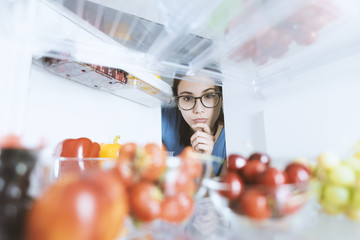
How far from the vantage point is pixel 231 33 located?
638 millimetres

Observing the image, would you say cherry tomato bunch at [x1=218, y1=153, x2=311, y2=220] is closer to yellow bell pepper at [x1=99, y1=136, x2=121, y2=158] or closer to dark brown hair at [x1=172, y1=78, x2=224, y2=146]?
yellow bell pepper at [x1=99, y1=136, x2=121, y2=158]

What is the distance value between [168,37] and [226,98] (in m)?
0.58

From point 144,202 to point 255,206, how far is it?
0.62 feet

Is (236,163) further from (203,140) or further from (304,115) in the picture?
(203,140)

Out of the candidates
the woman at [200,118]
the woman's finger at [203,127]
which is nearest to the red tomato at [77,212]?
the woman at [200,118]

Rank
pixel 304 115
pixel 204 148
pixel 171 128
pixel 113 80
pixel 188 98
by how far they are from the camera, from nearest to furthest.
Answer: pixel 304 115, pixel 113 80, pixel 204 148, pixel 188 98, pixel 171 128

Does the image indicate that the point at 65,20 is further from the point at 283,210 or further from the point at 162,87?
the point at 283,210

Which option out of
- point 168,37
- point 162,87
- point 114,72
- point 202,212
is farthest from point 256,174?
point 162,87

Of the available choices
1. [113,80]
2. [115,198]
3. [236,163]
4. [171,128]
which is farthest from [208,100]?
[115,198]

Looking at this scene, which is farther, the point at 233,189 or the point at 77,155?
the point at 77,155

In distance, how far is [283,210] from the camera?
0.41 m

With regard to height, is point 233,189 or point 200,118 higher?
point 200,118

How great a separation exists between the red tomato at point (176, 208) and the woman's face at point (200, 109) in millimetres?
879

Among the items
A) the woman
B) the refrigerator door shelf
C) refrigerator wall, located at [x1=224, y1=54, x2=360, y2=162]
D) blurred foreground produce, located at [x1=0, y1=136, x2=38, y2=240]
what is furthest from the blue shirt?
blurred foreground produce, located at [x1=0, y1=136, x2=38, y2=240]
